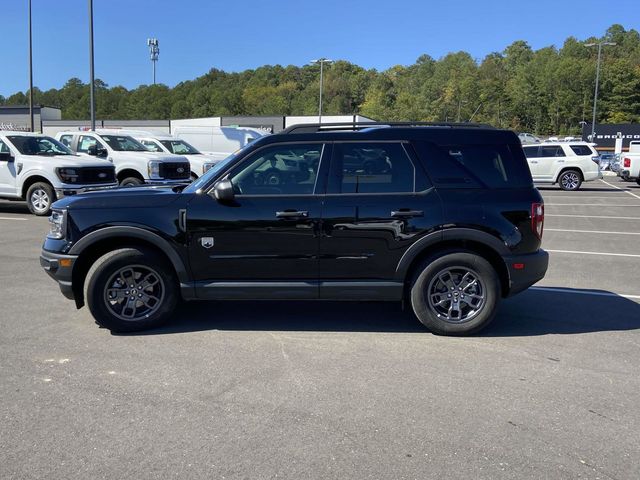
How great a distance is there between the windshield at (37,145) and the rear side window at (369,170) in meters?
10.9

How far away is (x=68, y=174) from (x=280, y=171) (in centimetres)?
949

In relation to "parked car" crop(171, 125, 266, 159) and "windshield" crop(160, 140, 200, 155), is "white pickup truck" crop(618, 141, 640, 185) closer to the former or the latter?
"parked car" crop(171, 125, 266, 159)

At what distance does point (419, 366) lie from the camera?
4547 millimetres

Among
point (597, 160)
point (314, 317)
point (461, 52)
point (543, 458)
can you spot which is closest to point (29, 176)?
point (314, 317)

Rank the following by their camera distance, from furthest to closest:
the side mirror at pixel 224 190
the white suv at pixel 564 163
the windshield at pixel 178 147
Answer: the white suv at pixel 564 163, the windshield at pixel 178 147, the side mirror at pixel 224 190

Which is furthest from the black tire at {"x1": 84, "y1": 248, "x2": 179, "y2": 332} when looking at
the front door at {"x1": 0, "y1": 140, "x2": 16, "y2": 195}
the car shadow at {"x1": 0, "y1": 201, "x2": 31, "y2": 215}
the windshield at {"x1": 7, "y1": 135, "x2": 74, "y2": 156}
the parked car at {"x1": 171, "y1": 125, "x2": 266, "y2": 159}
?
the parked car at {"x1": 171, "y1": 125, "x2": 266, "y2": 159}

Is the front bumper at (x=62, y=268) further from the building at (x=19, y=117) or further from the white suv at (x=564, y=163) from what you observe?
the building at (x=19, y=117)

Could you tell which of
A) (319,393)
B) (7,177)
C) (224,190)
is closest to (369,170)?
(224,190)

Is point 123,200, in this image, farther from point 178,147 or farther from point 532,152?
point 532,152

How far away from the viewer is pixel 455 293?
5289 millimetres

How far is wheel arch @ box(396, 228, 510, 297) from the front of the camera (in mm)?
5168

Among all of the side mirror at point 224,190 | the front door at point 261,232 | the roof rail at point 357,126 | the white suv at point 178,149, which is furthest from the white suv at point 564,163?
the side mirror at point 224,190

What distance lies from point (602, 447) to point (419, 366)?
149 centimetres

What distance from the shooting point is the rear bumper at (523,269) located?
5238 mm
